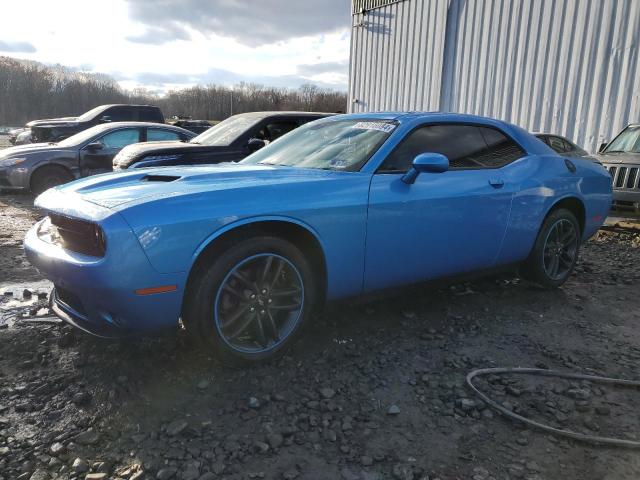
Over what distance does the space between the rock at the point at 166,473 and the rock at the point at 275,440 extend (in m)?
0.41

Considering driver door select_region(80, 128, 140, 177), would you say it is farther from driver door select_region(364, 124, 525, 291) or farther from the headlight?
driver door select_region(364, 124, 525, 291)

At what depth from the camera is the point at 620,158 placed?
7184 mm

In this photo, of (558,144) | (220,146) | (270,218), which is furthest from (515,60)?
(270,218)

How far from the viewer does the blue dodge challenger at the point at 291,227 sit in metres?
2.43

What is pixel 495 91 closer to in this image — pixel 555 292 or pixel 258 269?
pixel 555 292

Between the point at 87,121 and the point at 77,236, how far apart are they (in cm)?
1212

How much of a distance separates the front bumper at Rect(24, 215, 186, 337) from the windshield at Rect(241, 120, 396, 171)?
1339 mm

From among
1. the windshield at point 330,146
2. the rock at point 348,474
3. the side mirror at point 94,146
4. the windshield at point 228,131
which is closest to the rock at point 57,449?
the rock at point 348,474

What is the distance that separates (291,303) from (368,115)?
169cm

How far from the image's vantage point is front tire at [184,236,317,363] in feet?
8.49

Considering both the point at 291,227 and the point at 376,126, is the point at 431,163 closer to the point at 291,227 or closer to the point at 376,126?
the point at 376,126

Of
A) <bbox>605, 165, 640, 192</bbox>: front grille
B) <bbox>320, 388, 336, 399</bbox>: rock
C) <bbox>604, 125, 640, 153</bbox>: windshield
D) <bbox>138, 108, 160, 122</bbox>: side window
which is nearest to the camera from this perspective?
<bbox>320, 388, 336, 399</bbox>: rock

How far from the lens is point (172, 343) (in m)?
3.04

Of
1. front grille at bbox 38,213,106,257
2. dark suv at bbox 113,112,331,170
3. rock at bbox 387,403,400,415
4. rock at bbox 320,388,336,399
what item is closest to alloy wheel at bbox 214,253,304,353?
rock at bbox 320,388,336,399
